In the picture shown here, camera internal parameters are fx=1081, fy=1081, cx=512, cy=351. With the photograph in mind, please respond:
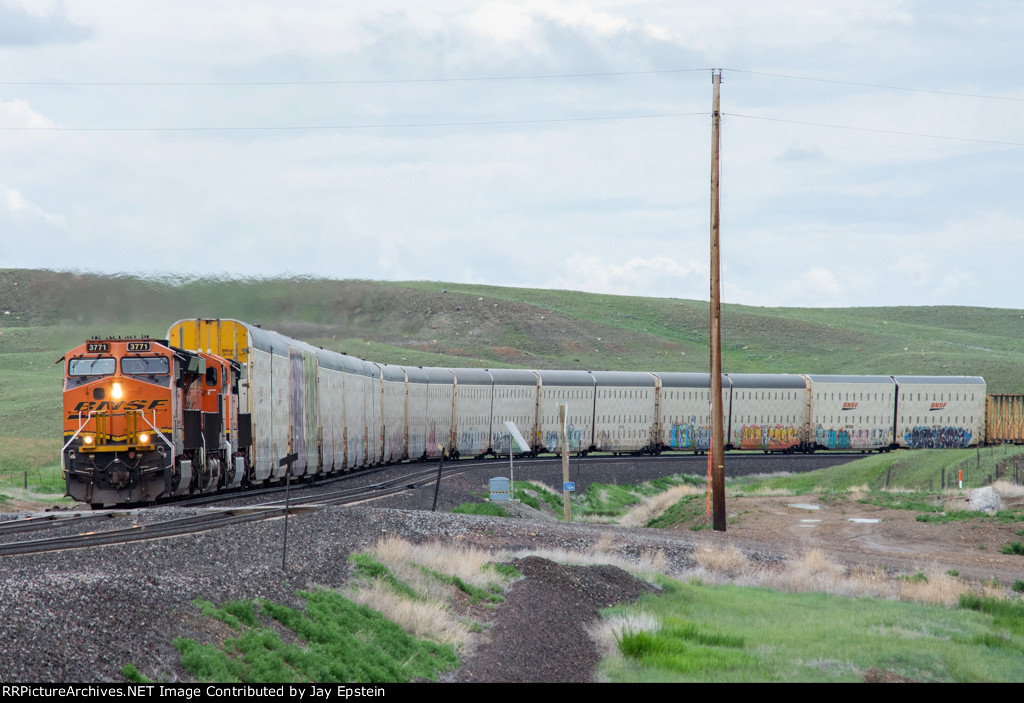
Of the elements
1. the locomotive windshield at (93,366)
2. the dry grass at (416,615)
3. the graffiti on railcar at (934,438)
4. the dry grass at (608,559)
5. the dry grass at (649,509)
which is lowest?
the dry grass at (649,509)

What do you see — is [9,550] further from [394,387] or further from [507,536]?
[394,387]

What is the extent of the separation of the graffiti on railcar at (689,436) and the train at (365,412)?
0.07m

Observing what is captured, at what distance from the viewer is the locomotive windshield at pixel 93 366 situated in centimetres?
2212

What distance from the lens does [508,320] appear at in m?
141

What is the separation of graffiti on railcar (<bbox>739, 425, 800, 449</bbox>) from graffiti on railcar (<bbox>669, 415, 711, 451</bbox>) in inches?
79.2

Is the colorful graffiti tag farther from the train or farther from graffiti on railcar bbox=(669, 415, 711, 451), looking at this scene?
graffiti on railcar bbox=(669, 415, 711, 451)

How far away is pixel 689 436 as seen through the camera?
57094 millimetres

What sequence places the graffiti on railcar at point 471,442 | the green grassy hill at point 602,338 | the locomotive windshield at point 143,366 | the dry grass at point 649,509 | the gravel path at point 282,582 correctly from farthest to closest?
the green grassy hill at point 602,338 → the graffiti on railcar at point 471,442 → the dry grass at point 649,509 → the locomotive windshield at point 143,366 → the gravel path at point 282,582

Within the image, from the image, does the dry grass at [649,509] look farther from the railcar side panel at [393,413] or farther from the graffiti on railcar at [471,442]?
the graffiti on railcar at [471,442]

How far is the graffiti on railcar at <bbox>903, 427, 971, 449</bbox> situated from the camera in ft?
191

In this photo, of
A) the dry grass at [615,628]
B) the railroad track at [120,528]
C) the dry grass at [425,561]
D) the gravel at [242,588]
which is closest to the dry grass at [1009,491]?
the gravel at [242,588]

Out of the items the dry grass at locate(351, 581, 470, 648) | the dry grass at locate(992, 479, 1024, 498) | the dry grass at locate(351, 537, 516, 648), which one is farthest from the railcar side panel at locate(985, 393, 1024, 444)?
the dry grass at locate(351, 581, 470, 648)

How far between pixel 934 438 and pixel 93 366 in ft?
157

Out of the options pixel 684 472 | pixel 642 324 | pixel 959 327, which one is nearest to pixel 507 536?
pixel 684 472
